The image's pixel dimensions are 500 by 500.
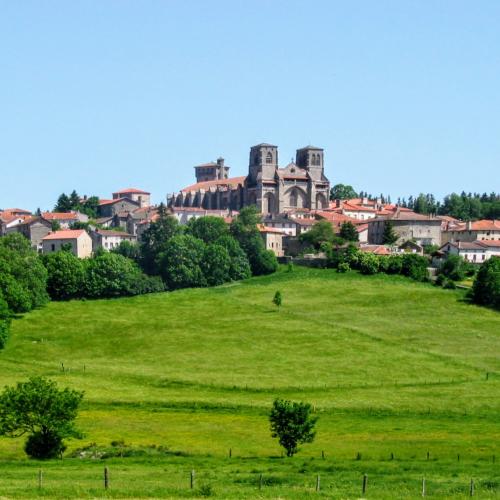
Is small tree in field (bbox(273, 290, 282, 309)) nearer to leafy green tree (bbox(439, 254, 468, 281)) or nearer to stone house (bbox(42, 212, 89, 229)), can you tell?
leafy green tree (bbox(439, 254, 468, 281))

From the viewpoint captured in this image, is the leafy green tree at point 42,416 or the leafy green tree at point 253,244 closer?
the leafy green tree at point 42,416

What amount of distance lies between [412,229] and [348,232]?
40.9 feet

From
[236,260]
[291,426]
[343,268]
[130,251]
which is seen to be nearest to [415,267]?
[343,268]

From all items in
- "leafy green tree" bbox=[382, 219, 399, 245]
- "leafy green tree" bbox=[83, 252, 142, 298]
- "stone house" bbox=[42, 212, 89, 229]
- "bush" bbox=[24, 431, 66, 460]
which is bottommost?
"bush" bbox=[24, 431, 66, 460]

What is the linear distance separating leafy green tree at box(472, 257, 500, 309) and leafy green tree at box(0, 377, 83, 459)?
2966 inches

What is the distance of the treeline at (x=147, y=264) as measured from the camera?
116562 mm

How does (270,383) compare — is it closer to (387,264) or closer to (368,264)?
(368,264)

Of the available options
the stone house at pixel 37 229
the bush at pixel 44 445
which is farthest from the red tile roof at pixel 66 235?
the bush at pixel 44 445

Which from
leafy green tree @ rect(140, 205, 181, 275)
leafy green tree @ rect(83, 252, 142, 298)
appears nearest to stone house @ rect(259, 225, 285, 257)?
leafy green tree @ rect(140, 205, 181, 275)

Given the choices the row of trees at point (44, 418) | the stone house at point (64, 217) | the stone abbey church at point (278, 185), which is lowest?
the row of trees at point (44, 418)

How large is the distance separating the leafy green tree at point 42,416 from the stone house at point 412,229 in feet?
377

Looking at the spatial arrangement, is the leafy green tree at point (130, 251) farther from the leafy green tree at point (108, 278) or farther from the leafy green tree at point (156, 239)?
the leafy green tree at point (108, 278)

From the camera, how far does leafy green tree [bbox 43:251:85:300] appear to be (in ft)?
406

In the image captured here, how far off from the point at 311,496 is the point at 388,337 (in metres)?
65.5
